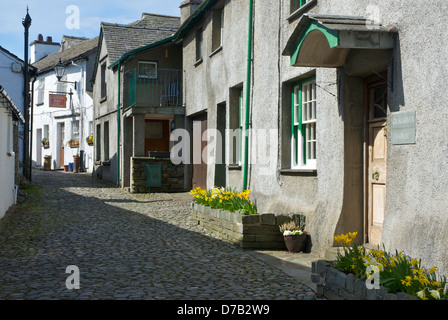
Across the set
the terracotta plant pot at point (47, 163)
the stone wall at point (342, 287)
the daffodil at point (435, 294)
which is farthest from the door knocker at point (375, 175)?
the terracotta plant pot at point (47, 163)

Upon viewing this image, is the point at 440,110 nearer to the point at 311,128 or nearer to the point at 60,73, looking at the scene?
the point at 311,128

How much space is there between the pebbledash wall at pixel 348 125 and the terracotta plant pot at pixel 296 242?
16 centimetres

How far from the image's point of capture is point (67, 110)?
31.2 metres

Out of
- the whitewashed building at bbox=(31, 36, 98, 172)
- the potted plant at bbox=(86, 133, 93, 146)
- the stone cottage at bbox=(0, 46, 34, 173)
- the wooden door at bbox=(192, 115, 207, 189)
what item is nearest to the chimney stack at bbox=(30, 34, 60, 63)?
the whitewashed building at bbox=(31, 36, 98, 172)

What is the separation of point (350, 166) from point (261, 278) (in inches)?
85.8

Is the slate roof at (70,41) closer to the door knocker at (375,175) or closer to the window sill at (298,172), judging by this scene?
the window sill at (298,172)

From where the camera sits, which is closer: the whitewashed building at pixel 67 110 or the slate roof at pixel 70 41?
the whitewashed building at pixel 67 110

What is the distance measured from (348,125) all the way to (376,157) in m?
0.60

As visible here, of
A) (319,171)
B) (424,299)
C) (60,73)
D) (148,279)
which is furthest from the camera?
(60,73)

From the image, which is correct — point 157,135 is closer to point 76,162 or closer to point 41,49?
point 76,162

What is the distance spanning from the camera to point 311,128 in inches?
367

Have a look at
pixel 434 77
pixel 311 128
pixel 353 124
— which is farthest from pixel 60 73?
pixel 434 77

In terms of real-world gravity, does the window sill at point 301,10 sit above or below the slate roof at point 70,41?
below

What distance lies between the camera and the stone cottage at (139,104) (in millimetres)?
18406
